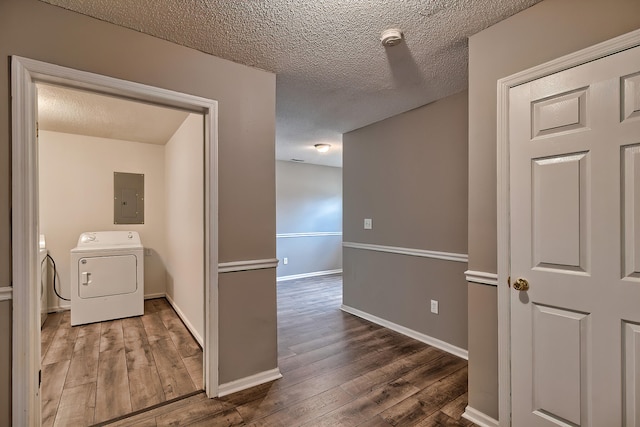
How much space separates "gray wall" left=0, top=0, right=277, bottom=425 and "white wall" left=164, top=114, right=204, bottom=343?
462 mm

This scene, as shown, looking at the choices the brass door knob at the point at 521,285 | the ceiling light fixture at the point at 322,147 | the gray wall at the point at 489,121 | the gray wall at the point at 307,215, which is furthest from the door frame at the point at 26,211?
the gray wall at the point at 307,215

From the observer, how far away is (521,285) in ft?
5.07

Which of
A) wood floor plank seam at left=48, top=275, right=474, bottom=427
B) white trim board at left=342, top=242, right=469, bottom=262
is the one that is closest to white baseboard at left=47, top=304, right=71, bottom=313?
wood floor plank seam at left=48, top=275, right=474, bottom=427

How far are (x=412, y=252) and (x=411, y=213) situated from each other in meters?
0.40

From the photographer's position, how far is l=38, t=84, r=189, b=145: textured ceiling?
2.69 meters

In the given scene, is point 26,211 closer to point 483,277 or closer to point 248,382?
point 248,382

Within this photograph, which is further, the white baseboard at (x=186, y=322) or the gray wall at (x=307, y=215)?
the gray wall at (x=307, y=215)

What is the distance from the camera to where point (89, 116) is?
10.4ft

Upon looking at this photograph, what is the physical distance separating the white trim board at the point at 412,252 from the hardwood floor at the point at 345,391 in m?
0.84

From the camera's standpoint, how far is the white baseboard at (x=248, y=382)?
2031 mm

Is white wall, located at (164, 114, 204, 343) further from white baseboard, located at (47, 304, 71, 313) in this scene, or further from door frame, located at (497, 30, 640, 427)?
door frame, located at (497, 30, 640, 427)

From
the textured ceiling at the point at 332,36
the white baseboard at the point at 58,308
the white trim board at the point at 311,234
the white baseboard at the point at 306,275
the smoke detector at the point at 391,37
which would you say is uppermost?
the textured ceiling at the point at 332,36

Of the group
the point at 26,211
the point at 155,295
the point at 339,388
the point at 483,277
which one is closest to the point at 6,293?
the point at 26,211

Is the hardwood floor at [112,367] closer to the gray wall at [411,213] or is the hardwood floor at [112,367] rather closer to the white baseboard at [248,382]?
the white baseboard at [248,382]
